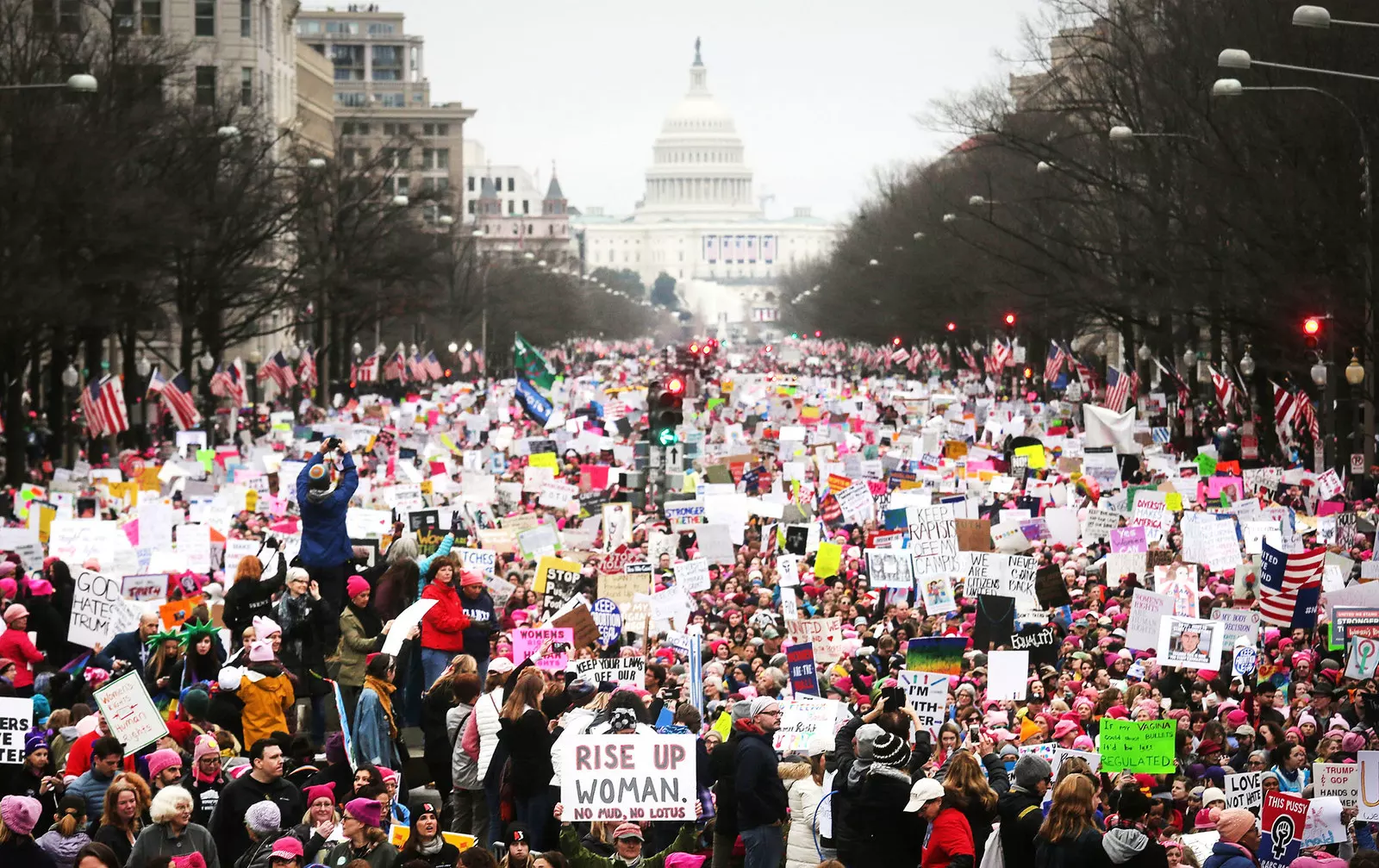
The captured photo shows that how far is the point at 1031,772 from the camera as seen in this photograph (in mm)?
11750


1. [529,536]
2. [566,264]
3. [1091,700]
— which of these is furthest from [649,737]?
[566,264]

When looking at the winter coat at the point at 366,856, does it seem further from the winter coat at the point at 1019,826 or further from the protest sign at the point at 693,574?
the protest sign at the point at 693,574

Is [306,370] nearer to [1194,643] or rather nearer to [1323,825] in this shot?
[1194,643]

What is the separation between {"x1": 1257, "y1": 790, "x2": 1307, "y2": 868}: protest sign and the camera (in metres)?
12.6

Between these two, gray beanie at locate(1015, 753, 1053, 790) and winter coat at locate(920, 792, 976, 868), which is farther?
gray beanie at locate(1015, 753, 1053, 790)

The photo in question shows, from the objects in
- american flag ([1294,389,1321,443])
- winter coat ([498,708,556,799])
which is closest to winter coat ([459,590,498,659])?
winter coat ([498,708,556,799])

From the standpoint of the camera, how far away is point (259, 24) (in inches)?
3482

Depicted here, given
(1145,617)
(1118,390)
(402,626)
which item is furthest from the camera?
(1118,390)

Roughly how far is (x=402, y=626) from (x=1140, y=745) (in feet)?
14.5

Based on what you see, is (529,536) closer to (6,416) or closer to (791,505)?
(791,505)

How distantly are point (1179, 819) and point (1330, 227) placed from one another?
78.9 ft

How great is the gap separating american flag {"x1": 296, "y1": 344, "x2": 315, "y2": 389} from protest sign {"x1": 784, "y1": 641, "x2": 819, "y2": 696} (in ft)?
172

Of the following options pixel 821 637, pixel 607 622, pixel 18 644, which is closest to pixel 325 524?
pixel 607 622

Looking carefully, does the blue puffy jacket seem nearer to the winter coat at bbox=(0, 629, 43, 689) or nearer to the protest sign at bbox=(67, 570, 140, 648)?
the protest sign at bbox=(67, 570, 140, 648)
